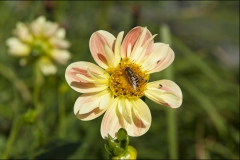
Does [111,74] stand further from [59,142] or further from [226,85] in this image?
[226,85]

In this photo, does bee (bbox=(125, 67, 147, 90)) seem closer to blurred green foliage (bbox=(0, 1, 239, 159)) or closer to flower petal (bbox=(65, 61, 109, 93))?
flower petal (bbox=(65, 61, 109, 93))

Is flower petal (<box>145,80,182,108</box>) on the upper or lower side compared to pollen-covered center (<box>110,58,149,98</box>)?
lower

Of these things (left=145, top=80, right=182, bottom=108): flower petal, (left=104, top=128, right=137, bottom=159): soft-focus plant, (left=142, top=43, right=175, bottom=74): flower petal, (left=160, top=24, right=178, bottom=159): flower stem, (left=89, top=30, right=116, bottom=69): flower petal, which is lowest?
(left=160, top=24, right=178, bottom=159): flower stem

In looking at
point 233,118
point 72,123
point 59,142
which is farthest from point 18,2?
point 59,142

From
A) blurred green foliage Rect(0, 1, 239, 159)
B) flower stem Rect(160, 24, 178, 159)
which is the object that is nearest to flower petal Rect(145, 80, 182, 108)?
blurred green foliage Rect(0, 1, 239, 159)

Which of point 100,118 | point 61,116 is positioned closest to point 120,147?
point 61,116

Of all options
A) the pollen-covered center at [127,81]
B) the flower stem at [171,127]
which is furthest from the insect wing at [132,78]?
the flower stem at [171,127]
